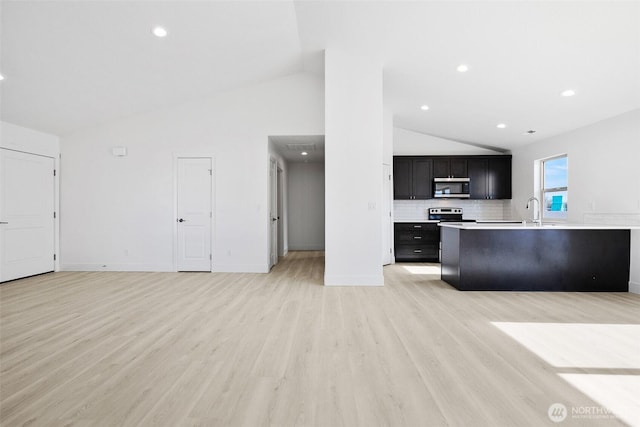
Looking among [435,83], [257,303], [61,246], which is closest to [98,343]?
[257,303]

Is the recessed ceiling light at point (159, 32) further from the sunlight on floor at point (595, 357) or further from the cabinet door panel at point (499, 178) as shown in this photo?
the cabinet door panel at point (499, 178)

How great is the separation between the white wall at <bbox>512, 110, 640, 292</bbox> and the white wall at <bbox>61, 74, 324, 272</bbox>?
4.90 meters

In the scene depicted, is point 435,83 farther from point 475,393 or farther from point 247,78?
point 475,393

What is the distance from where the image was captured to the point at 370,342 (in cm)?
268

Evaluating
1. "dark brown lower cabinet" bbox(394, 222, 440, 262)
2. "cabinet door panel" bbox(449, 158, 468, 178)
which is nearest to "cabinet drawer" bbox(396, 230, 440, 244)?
"dark brown lower cabinet" bbox(394, 222, 440, 262)

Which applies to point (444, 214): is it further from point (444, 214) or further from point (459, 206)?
point (459, 206)

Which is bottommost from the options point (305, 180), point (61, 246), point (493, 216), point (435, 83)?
point (61, 246)

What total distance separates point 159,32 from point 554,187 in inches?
281

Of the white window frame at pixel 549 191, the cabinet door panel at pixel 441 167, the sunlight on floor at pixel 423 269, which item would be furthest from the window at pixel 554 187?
the sunlight on floor at pixel 423 269

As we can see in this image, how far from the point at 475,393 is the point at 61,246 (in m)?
7.04

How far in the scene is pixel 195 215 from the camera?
6.00 m

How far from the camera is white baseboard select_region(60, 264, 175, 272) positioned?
6.00 meters

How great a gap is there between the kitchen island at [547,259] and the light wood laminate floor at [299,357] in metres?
0.23

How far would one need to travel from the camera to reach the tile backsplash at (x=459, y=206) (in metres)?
7.64
